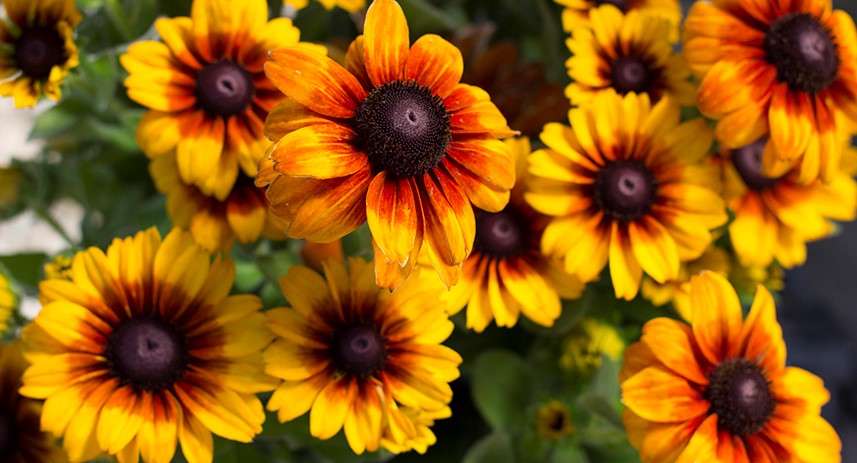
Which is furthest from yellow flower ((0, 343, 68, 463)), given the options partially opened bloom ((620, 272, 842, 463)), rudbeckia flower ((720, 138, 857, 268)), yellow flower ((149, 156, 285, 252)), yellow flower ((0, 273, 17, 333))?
rudbeckia flower ((720, 138, 857, 268))

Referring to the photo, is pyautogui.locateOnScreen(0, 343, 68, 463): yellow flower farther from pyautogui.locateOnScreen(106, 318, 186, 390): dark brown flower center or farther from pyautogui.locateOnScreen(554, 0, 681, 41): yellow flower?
pyautogui.locateOnScreen(554, 0, 681, 41): yellow flower

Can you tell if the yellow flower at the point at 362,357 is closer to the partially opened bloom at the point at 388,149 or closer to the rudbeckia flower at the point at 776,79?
the partially opened bloom at the point at 388,149

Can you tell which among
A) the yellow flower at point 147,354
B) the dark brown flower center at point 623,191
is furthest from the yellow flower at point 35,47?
the dark brown flower center at point 623,191

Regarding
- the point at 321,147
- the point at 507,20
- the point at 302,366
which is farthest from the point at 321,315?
the point at 507,20

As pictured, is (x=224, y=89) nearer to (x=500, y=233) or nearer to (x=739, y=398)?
(x=500, y=233)

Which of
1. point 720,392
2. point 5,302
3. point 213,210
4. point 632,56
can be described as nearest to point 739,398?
point 720,392

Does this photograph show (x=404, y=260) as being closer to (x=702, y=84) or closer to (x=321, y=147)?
(x=321, y=147)
